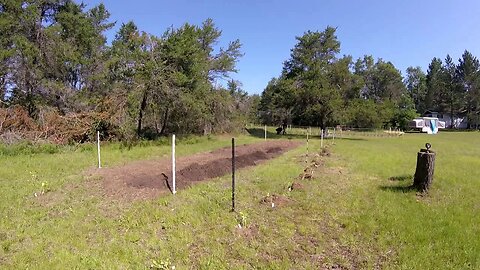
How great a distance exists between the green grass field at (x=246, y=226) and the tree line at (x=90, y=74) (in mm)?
A: 10294

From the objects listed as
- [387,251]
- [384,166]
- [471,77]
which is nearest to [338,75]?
[384,166]

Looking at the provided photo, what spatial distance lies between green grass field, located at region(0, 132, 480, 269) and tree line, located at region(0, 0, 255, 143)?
10.3 m

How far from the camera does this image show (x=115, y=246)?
15.1 ft

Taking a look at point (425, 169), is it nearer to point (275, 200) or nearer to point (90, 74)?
point (275, 200)

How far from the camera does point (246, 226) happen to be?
543cm

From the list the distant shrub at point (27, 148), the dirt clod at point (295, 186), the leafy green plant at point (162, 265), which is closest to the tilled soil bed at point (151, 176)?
the dirt clod at point (295, 186)

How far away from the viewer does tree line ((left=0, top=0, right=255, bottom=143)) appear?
59.1ft

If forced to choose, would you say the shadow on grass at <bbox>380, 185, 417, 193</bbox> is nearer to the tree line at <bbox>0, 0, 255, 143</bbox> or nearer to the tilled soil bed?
the tilled soil bed

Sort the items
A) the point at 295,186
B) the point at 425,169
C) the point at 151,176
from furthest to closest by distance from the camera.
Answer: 1. the point at 151,176
2. the point at 295,186
3. the point at 425,169

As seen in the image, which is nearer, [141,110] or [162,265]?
[162,265]

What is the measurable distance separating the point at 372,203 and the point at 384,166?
5536 mm

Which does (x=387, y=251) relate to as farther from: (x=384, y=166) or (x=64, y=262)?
(x=384, y=166)

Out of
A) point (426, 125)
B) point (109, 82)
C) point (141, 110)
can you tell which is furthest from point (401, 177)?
point (426, 125)

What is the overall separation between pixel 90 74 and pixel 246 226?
818 inches
